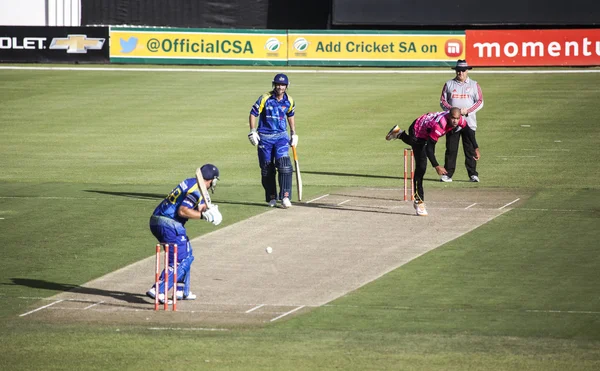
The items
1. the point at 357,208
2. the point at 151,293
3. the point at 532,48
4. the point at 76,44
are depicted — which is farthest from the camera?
the point at 76,44

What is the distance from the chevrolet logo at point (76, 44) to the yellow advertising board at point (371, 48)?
7.86 meters

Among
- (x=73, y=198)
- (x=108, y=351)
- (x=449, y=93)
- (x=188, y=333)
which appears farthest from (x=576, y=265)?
(x=73, y=198)

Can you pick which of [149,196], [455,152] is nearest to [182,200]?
[149,196]

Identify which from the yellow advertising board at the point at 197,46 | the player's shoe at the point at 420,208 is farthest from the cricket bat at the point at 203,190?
the yellow advertising board at the point at 197,46

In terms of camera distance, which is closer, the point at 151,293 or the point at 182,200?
the point at 182,200

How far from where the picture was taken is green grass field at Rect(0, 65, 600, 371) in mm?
11352

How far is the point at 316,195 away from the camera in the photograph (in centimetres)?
2120

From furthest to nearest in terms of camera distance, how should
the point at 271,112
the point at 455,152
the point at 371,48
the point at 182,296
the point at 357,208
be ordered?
the point at 371,48
the point at 455,152
the point at 357,208
the point at 271,112
the point at 182,296

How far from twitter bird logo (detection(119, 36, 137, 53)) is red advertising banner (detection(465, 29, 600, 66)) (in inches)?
513

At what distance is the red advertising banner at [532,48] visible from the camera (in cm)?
4088

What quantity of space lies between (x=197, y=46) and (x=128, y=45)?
2.78 m

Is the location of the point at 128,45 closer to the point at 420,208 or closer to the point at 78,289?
the point at 420,208

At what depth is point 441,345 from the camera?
11.4 meters

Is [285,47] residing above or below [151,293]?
above
